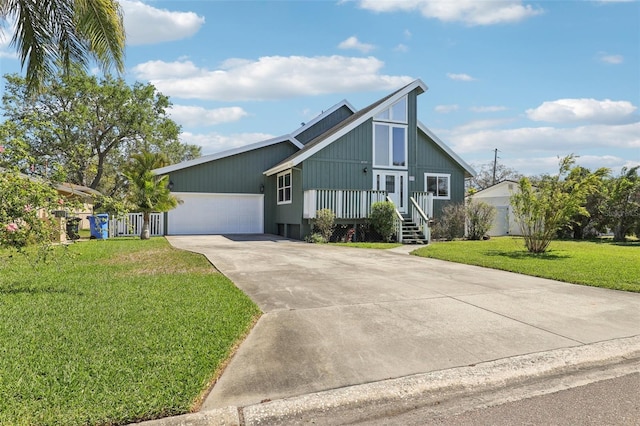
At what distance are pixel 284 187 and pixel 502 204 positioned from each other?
14.4 m

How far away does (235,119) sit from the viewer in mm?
25016

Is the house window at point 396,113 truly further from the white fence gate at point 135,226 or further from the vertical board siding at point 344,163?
the white fence gate at point 135,226

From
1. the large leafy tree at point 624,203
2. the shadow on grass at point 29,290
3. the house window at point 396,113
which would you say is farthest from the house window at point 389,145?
the shadow on grass at point 29,290

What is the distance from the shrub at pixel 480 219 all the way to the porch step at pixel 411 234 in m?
2.84

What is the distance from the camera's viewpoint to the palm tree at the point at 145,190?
15.6 metres

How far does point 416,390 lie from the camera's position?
301 cm

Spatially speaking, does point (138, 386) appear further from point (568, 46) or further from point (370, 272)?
point (568, 46)

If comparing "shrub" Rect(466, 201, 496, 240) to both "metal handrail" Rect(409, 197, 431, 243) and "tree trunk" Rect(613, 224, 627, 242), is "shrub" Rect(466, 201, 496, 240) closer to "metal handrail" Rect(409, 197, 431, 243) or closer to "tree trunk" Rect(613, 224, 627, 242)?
"metal handrail" Rect(409, 197, 431, 243)

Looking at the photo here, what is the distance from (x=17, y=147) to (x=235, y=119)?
792 inches

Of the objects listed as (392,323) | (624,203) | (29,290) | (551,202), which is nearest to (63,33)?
(29,290)

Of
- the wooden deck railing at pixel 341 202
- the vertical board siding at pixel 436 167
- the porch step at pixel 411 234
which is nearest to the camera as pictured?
the porch step at pixel 411 234

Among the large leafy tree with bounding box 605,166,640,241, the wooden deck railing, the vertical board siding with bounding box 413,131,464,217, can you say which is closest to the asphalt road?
the wooden deck railing

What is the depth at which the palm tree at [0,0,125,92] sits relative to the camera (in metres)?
7.63

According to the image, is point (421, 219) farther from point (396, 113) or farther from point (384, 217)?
point (396, 113)
